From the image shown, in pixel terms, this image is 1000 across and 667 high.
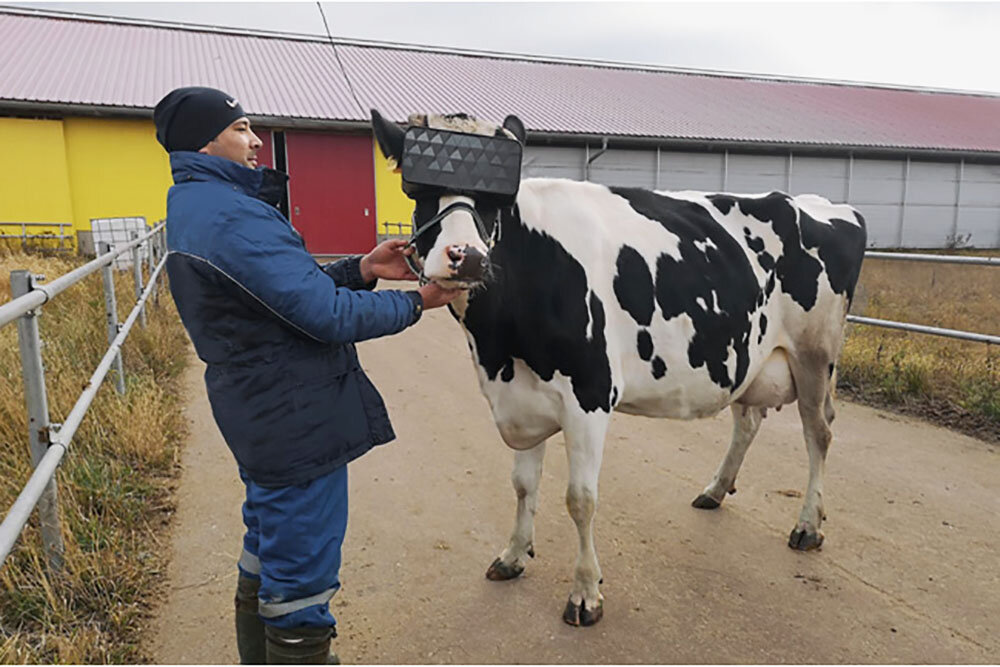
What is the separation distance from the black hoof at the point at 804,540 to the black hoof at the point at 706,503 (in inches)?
18.6

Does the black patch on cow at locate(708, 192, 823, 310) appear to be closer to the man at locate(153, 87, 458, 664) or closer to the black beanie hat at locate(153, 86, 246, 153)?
the man at locate(153, 87, 458, 664)

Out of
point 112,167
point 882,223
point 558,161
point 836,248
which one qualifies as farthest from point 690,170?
point 836,248

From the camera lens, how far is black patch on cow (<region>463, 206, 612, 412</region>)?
273 cm

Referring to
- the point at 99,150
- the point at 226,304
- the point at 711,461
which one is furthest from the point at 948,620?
the point at 99,150

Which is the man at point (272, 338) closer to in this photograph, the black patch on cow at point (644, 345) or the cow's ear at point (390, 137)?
the cow's ear at point (390, 137)

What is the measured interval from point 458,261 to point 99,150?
1765 centimetres

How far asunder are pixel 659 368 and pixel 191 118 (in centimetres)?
211

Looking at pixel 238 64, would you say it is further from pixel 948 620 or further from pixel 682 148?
pixel 948 620

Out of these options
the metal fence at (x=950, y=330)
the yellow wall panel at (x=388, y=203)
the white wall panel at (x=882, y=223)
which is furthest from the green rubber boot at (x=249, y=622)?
the white wall panel at (x=882, y=223)

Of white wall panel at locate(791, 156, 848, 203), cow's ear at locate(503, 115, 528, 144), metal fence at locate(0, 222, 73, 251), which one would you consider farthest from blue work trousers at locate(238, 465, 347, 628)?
white wall panel at locate(791, 156, 848, 203)

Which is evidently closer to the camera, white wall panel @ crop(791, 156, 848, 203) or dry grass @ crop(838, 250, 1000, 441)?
dry grass @ crop(838, 250, 1000, 441)

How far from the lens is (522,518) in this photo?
10.5 ft

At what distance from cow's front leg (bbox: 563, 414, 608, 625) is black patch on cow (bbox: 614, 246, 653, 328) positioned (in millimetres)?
500

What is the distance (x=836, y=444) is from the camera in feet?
16.0
